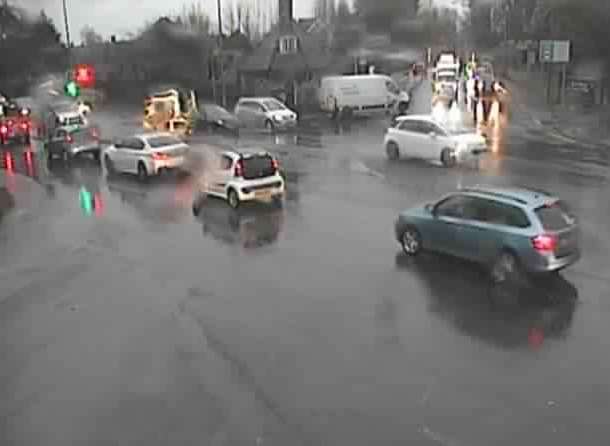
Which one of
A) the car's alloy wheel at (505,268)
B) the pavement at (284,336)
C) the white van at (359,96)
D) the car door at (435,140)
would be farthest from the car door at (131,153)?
the white van at (359,96)

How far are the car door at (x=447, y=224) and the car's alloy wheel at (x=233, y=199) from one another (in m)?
7.65

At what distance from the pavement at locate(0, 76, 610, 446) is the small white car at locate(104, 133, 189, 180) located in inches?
251

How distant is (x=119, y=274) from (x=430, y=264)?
6313mm

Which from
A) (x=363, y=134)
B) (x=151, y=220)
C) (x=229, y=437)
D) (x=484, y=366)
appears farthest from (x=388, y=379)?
(x=363, y=134)

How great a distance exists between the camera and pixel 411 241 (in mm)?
16078

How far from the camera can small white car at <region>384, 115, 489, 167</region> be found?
28312 mm

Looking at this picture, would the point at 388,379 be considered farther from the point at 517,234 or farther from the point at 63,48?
the point at 63,48

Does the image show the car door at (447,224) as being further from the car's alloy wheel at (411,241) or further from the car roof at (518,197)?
the car roof at (518,197)

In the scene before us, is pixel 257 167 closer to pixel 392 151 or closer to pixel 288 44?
pixel 392 151

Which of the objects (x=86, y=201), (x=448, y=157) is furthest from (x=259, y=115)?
(x=86, y=201)

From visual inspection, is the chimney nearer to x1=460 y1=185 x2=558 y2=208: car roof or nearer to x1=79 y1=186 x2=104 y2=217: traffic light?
x1=79 y1=186 x2=104 y2=217: traffic light

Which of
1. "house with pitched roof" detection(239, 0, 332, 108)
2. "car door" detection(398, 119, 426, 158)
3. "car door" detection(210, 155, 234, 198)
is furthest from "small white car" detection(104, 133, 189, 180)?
"house with pitched roof" detection(239, 0, 332, 108)

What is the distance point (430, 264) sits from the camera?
15562mm

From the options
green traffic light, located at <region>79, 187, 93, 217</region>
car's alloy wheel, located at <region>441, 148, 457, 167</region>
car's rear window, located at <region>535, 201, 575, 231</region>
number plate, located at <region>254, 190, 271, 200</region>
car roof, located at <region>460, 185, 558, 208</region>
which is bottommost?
green traffic light, located at <region>79, 187, 93, 217</region>
